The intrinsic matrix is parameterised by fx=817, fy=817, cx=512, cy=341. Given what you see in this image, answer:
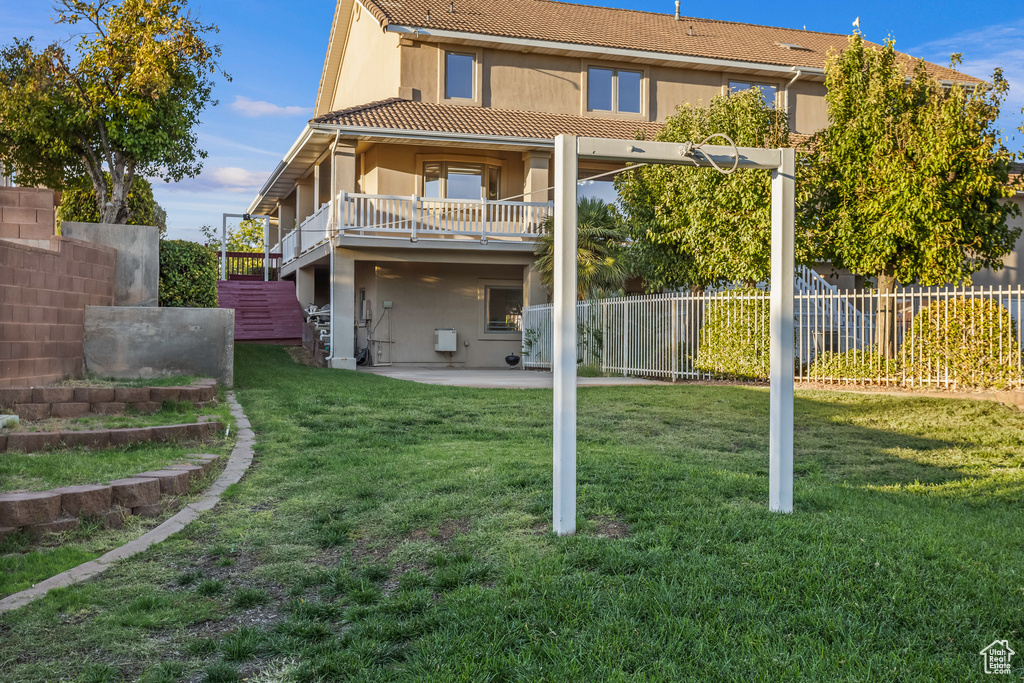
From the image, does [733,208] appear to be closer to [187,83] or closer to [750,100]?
[750,100]

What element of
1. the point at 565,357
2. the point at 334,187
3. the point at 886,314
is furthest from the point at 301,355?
the point at 565,357

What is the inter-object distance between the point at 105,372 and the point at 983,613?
34.5 feet

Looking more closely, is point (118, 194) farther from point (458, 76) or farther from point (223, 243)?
point (223, 243)

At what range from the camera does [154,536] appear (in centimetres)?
510

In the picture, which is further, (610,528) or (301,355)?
(301,355)

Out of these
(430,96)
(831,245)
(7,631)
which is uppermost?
Answer: (430,96)

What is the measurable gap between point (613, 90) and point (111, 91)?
45.8 ft

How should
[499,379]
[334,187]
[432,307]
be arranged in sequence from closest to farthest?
[499,379] < [334,187] < [432,307]

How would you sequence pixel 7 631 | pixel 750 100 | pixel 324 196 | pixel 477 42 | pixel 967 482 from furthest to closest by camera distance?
pixel 324 196 → pixel 477 42 → pixel 750 100 → pixel 967 482 → pixel 7 631

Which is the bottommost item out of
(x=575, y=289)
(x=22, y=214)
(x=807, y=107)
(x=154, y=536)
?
(x=154, y=536)

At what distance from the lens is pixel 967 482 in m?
6.52

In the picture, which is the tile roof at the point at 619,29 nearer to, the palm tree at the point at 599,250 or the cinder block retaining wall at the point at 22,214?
the palm tree at the point at 599,250

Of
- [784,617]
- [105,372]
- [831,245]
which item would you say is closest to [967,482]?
[784,617]

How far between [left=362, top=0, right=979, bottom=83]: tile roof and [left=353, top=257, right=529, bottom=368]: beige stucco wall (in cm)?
633
